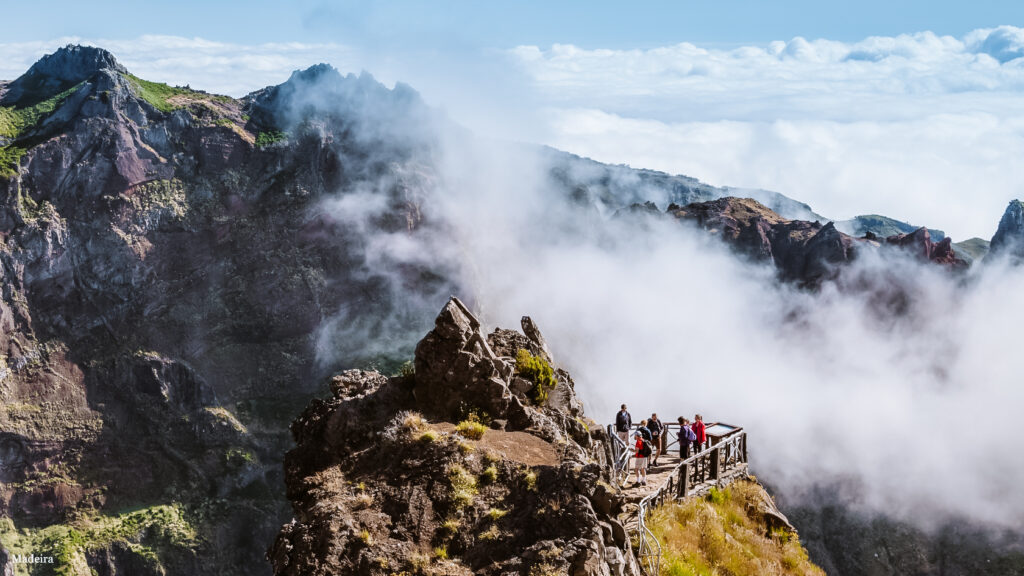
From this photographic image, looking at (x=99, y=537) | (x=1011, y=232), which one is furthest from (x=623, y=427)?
(x=1011, y=232)

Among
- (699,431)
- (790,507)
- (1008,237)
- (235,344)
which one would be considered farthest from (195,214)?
(1008,237)

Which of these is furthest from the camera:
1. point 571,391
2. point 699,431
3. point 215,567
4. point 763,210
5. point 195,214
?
point 763,210

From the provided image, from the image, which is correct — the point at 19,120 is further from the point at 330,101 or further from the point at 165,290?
the point at 330,101

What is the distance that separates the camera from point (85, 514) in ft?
348

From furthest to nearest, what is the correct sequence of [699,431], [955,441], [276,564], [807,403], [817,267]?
[817,267] → [807,403] → [955,441] → [699,431] → [276,564]

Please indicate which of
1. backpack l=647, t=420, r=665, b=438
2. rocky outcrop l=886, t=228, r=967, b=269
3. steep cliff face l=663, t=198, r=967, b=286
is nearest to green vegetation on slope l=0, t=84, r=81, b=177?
steep cliff face l=663, t=198, r=967, b=286

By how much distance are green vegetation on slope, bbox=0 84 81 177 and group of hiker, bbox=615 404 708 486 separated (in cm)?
12257

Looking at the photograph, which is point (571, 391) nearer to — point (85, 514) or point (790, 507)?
point (790, 507)

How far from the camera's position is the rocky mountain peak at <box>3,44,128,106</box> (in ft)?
465

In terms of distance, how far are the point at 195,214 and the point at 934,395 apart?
417 feet

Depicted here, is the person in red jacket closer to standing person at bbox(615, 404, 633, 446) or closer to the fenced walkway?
the fenced walkway

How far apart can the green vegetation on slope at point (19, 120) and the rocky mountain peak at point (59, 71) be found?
131 inches

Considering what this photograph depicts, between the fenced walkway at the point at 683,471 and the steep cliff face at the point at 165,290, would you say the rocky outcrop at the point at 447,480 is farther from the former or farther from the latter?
the steep cliff face at the point at 165,290

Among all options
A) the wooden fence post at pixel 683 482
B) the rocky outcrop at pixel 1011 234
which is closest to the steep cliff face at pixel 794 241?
the rocky outcrop at pixel 1011 234
